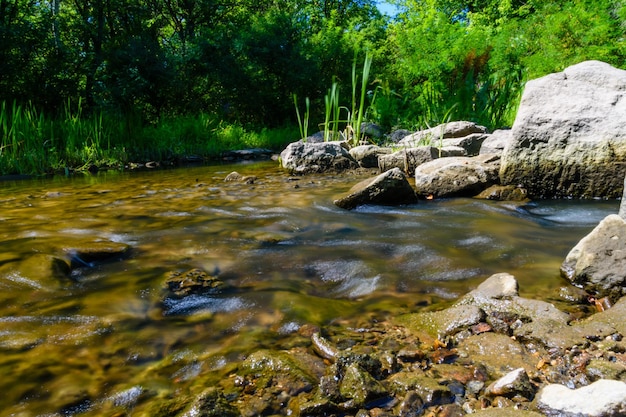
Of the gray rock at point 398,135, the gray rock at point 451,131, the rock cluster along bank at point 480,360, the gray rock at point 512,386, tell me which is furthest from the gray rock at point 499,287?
the gray rock at point 398,135

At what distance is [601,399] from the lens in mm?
1120

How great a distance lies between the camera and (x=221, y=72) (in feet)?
49.1

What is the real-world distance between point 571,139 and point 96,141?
27.0 feet

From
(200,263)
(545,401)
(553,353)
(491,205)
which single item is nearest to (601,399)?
(545,401)

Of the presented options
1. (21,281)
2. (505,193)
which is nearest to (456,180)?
(505,193)

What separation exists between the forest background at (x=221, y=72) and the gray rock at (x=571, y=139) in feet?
9.10

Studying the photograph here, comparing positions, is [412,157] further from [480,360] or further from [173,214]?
[480,360]

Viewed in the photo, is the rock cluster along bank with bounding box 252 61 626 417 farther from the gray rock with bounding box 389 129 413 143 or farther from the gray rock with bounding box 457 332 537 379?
the gray rock with bounding box 389 129 413 143

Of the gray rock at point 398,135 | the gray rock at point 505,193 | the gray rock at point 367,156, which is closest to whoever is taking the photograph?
the gray rock at point 505,193

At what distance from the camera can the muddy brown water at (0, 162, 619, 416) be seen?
150 cm

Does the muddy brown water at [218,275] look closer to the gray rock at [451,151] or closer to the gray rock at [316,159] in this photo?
the gray rock at [451,151]

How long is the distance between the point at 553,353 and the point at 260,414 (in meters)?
1.03

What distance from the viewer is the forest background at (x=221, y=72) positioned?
876cm

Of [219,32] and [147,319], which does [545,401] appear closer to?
[147,319]
